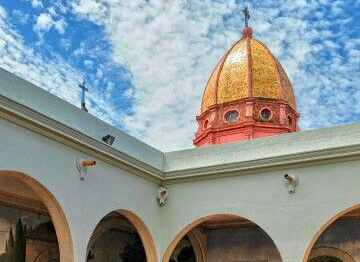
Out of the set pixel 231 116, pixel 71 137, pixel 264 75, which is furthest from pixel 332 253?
pixel 264 75

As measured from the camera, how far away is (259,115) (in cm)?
1641

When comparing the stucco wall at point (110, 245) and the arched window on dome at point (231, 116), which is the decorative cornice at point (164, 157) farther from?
the arched window on dome at point (231, 116)

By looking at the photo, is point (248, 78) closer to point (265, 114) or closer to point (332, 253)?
point (265, 114)

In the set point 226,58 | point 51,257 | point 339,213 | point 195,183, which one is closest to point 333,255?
point 339,213

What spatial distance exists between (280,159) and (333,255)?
2847 millimetres

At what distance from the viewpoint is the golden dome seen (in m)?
16.9

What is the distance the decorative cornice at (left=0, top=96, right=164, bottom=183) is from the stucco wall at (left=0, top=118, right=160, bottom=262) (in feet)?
0.30

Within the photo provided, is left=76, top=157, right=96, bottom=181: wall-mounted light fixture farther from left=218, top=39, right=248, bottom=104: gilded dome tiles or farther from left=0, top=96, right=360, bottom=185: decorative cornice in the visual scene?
left=218, top=39, right=248, bottom=104: gilded dome tiles

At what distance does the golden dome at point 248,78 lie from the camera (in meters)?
16.9

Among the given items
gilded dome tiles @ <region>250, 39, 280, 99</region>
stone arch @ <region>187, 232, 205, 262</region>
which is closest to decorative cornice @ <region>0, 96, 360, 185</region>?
stone arch @ <region>187, 232, 205, 262</region>

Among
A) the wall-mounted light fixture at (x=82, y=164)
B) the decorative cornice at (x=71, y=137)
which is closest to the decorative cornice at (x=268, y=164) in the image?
the decorative cornice at (x=71, y=137)

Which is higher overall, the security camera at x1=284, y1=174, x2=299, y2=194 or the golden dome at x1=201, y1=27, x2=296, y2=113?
the golden dome at x1=201, y1=27, x2=296, y2=113

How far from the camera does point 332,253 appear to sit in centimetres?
1055

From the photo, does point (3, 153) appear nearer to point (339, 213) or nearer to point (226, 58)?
point (339, 213)
